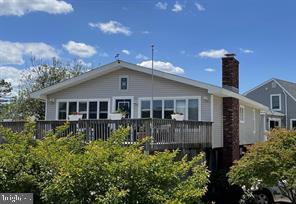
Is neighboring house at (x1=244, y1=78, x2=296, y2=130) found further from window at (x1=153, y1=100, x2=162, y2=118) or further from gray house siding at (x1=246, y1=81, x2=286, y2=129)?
window at (x1=153, y1=100, x2=162, y2=118)

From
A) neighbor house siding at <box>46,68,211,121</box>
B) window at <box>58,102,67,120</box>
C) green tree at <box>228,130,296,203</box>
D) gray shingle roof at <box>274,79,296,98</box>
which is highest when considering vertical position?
gray shingle roof at <box>274,79,296,98</box>

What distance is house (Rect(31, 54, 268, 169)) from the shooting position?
65.4 feet

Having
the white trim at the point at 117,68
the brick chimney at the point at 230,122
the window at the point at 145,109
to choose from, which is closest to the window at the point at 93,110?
the white trim at the point at 117,68

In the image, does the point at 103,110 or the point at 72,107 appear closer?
the point at 103,110

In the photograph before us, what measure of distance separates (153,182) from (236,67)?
17205 millimetres

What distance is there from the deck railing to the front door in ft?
12.4

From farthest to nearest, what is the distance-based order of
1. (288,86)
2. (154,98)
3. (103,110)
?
1. (288,86)
2. (103,110)
3. (154,98)

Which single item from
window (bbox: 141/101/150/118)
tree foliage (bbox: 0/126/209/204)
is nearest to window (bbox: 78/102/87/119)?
window (bbox: 141/101/150/118)

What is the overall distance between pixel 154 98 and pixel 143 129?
5.68 m

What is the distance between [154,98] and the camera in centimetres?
2056

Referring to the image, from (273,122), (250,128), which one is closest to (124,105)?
(250,128)

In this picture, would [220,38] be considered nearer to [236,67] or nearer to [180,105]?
[236,67]

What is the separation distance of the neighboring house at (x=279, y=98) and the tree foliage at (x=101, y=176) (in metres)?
34.0

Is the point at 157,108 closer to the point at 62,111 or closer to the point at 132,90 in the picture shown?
the point at 132,90
